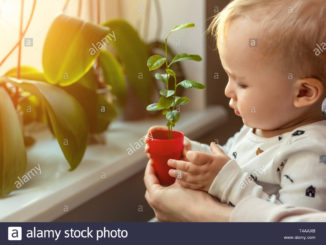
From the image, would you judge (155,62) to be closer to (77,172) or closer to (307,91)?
(307,91)

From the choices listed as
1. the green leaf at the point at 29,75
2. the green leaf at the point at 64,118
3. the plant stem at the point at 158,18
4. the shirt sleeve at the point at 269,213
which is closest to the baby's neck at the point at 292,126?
the shirt sleeve at the point at 269,213

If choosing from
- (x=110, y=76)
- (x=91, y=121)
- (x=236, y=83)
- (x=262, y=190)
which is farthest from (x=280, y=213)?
(x=110, y=76)

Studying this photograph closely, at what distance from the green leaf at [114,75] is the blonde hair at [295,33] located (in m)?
0.60

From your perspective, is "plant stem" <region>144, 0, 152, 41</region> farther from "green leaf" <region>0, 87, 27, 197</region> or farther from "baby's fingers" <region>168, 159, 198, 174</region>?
"baby's fingers" <region>168, 159, 198, 174</region>

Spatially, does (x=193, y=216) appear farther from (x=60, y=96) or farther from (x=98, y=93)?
(x=98, y=93)

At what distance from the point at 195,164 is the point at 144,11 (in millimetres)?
888

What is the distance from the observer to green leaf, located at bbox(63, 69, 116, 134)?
1.15m

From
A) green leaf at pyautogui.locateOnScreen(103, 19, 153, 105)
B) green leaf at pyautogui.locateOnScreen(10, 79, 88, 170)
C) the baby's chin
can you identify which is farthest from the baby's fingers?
green leaf at pyautogui.locateOnScreen(103, 19, 153, 105)

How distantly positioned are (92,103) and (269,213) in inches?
23.8

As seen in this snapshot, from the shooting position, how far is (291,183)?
0.75 metres

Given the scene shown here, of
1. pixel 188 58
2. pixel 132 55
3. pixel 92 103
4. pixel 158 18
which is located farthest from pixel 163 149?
pixel 158 18

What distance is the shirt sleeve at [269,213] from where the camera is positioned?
0.69m

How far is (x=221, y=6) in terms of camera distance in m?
1.57

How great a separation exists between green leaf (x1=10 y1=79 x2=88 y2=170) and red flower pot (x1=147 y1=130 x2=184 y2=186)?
210mm
